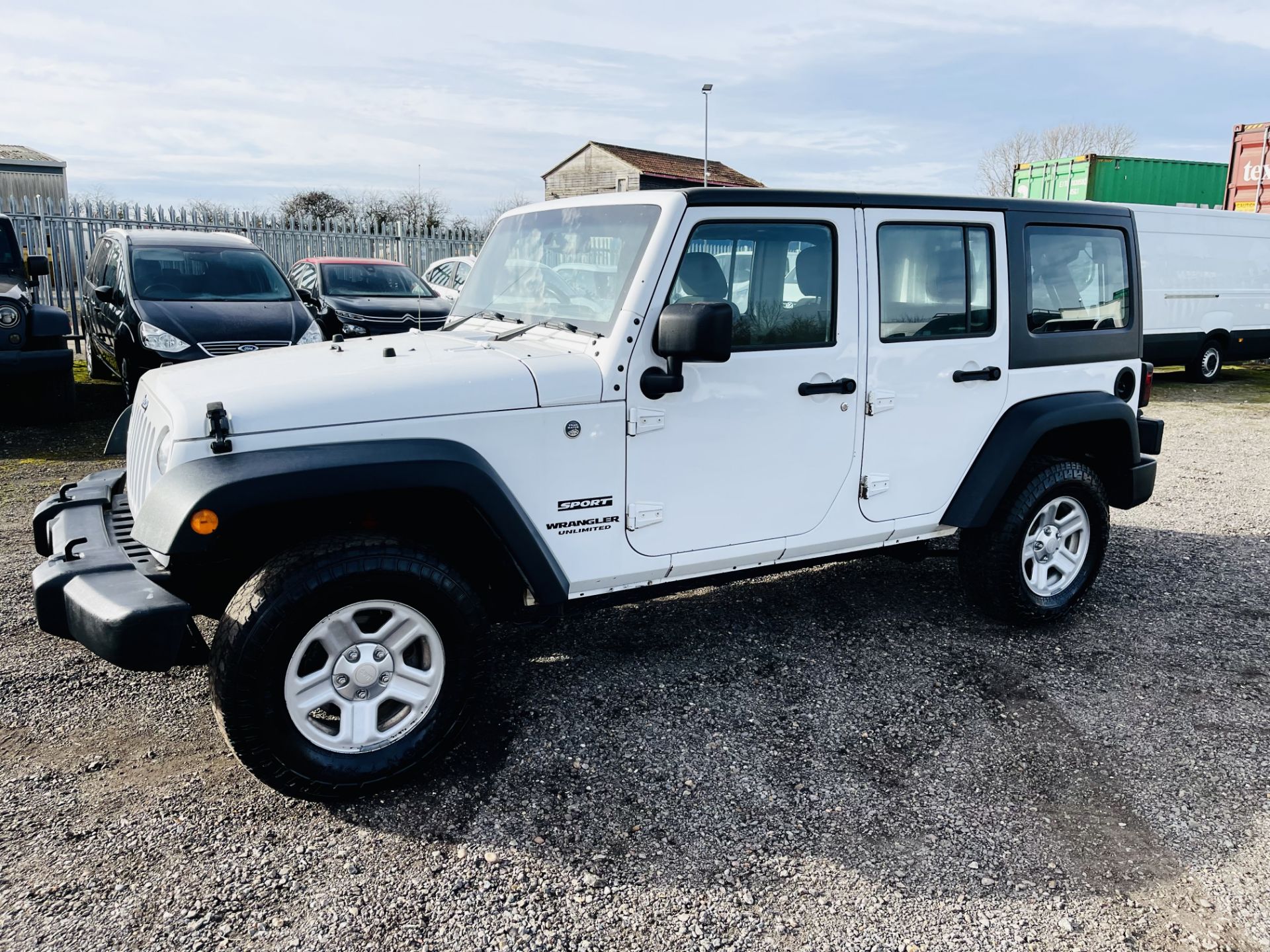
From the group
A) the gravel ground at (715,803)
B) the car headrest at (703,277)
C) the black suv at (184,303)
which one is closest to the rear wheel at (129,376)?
the black suv at (184,303)

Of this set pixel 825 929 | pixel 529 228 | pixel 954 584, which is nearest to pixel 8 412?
pixel 529 228

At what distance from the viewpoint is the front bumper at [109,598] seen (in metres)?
2.60

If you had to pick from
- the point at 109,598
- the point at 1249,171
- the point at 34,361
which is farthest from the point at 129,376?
the point at 1249,171

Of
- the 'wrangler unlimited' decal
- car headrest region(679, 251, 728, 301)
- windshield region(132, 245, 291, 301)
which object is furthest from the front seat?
windshield region(132, 245, 291, 301)

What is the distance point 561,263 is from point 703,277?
2.17 feet

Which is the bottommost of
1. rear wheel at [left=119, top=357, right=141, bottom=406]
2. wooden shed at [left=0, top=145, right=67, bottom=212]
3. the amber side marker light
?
the amber side marker light

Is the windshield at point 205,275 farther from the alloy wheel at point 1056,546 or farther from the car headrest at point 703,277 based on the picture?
the alloy wheel at point 1056,546

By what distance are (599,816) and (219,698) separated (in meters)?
1.23

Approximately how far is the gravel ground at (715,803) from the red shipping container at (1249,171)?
1549 centimetres

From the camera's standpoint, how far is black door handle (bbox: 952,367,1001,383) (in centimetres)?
394

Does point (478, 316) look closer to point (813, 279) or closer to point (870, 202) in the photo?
point (813, 279)

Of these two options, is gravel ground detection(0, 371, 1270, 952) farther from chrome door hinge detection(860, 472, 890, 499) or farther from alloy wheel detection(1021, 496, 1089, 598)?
chrome door hinge detection(860, 472, 890, 499)

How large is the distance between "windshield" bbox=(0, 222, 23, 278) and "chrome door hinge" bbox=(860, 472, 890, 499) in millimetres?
8628

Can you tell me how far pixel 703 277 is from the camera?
3299 mm
